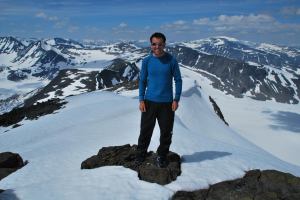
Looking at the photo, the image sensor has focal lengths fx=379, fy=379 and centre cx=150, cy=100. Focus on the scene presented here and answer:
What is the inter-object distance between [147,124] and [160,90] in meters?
1.43

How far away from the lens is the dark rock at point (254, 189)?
12336 mm

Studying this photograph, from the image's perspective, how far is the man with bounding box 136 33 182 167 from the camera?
13500 mm

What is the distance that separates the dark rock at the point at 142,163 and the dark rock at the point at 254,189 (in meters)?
1.05

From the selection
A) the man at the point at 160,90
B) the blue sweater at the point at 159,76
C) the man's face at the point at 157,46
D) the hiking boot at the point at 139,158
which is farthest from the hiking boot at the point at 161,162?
the man's face at the point at 157,46

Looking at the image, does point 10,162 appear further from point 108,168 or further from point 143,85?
point 143,85

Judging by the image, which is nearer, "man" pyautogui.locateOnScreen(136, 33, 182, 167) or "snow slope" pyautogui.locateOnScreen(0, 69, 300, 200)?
"snow slope" pyautogui.locateOnScreen(0, 69, 300, 200)

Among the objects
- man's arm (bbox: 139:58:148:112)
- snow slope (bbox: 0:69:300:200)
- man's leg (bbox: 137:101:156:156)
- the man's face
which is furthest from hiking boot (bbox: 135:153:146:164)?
the man's face

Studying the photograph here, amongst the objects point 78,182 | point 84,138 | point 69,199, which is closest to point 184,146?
point 78,182

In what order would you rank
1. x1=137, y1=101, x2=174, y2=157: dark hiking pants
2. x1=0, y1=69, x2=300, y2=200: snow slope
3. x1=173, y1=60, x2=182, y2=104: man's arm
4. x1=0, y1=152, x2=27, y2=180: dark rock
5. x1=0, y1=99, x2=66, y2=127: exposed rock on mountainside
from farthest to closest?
x1=0, y1=99, x2=66, y2=127: exposed rock on mountainside < x1=0, y1=152, x2=27, y2=180: dark rock < x1=137, y1=101, x2=174, y2=157: dark hiking pants < x1=173, y1=60, x2=182, y2=104: man's arm < x1=0, y1=69, x2=300, y2=200: snow slope

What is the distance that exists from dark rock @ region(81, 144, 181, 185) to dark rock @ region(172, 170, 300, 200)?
1052mm

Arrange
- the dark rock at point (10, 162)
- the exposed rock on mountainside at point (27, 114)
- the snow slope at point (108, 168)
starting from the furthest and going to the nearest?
the exposed rock on mountainside at point (27, 114) < the dark rock at point (10, 162) < the snow slope at point (108, 168)

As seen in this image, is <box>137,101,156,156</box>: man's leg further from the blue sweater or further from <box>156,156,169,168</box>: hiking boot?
<box>156,156,169,168</box>: hiking boot

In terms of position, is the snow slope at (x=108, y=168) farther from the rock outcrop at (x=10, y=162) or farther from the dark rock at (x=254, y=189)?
the rock outcrop at (x=10, y=162)

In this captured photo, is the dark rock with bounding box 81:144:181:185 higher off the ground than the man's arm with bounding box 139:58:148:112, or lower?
lower
